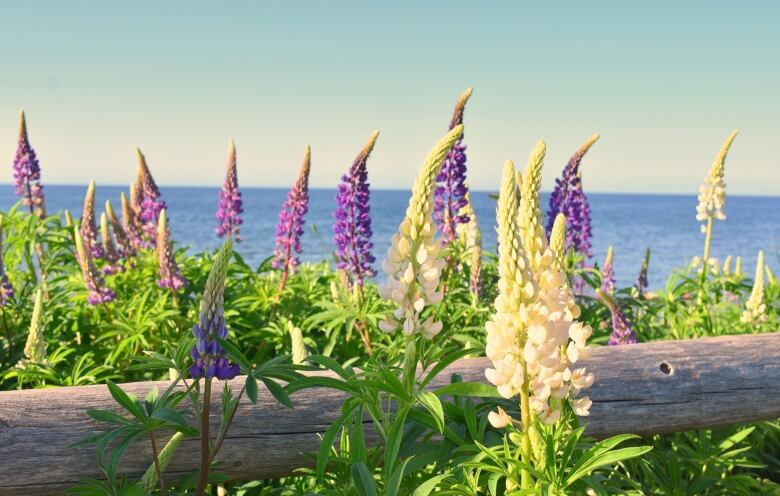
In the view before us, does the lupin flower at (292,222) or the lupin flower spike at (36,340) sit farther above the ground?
the lupin flower at (292,222)

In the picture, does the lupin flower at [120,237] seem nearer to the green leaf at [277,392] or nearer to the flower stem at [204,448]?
the flower stem at [204,448]

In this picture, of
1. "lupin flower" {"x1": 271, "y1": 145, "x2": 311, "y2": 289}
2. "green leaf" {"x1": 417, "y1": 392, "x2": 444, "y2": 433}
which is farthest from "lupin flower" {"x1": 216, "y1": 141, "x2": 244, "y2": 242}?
"green leaf" {"x1": 417, "y1": 392, "x2": 444, "y2": 433}

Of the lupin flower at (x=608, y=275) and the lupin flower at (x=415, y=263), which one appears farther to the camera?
the lupin flower at (x=608, y=275)

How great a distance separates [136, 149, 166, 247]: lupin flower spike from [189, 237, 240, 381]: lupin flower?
9.74ft

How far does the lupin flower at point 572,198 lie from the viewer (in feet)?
14.7

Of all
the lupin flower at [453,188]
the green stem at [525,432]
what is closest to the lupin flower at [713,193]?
the lupin flower at [453,188]

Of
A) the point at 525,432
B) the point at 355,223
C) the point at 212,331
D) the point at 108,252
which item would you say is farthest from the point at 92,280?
the point at 525,432

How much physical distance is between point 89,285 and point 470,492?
315 cm

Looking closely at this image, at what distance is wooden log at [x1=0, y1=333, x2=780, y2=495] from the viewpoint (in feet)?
8.55

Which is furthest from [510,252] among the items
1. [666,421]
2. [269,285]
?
[269,285]

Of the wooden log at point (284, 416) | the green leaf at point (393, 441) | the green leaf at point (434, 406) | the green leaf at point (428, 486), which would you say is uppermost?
the green leaf at point (434, 406)

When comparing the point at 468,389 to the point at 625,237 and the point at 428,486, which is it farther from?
the point at 625,237

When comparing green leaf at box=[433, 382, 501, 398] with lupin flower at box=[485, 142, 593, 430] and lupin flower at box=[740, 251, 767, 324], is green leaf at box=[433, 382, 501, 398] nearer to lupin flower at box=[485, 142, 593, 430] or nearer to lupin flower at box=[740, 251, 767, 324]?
lupin flower at box=[485, 142, 593, 430]

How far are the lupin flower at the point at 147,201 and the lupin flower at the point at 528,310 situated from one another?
11.6 feet
